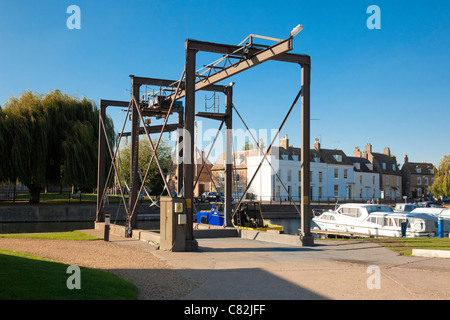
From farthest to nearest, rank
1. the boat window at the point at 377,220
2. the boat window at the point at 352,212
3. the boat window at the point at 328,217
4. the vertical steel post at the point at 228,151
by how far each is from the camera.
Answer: the boat window at the point at 328,217, the boat window at the point at 352,212, the boat window at the point at 377,220, the vertical steel post at the point at 228,151

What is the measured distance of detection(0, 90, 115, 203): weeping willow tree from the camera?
37.4 m

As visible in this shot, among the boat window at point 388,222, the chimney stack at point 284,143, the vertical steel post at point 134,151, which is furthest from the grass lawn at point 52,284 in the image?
the chimney stack at point 284,143

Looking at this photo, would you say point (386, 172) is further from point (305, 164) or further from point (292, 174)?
point (305, 164)

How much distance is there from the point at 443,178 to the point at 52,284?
64.9m

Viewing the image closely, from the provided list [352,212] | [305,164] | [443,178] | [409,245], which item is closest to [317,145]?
[443,178]

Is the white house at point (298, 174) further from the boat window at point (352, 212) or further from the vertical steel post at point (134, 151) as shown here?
the vertical steel post at point (134, 151)

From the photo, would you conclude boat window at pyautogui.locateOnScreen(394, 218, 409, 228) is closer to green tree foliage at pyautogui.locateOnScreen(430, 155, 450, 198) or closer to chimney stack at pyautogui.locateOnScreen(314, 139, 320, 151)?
green tree foliage at pyautogui.locateOnScreen(430, 155, 450, 198)

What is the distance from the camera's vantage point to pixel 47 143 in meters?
→ 38.9

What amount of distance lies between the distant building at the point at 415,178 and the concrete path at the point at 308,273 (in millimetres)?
79079

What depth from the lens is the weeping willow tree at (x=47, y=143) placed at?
123 ft

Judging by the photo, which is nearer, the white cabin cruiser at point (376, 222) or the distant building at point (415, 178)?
the white cabin cruiser at point (376, 222)

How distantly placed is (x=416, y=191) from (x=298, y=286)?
87303 millimetres

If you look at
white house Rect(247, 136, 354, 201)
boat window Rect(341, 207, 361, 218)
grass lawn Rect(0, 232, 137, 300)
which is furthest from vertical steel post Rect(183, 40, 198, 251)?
white house Rect(247, 136, 354, 201)
